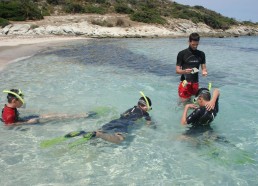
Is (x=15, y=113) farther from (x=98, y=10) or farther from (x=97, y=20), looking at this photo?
(x=98, y=10)

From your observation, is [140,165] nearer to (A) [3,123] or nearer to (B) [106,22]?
(A) [3,123]

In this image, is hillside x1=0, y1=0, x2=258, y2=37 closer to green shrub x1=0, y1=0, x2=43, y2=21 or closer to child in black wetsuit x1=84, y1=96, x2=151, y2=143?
green shrub x1=0, y1=0, x2=43, y2=21

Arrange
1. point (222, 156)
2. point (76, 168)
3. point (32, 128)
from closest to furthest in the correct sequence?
point (76, 168) < point (222, 156) < point (32, 128)

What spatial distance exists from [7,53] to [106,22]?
2519 cm

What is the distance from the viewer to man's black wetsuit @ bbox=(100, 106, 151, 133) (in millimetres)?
7684

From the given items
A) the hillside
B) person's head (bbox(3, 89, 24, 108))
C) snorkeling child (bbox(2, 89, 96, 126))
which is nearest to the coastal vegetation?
the hillside

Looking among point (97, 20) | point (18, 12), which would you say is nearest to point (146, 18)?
point (97, 20)

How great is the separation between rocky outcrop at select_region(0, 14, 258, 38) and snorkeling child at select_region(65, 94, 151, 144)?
3056 cm

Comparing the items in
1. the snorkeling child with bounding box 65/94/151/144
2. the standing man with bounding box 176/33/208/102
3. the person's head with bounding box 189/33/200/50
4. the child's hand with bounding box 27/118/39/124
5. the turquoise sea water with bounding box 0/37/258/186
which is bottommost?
the turquoise sea water with bounding box 0/37/258/186

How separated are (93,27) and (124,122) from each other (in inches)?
1453

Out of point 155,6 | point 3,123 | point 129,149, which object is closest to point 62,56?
point 3,123

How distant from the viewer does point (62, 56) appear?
22172mm

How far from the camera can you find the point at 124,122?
801cm

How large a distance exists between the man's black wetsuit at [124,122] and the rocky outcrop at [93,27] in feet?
100
